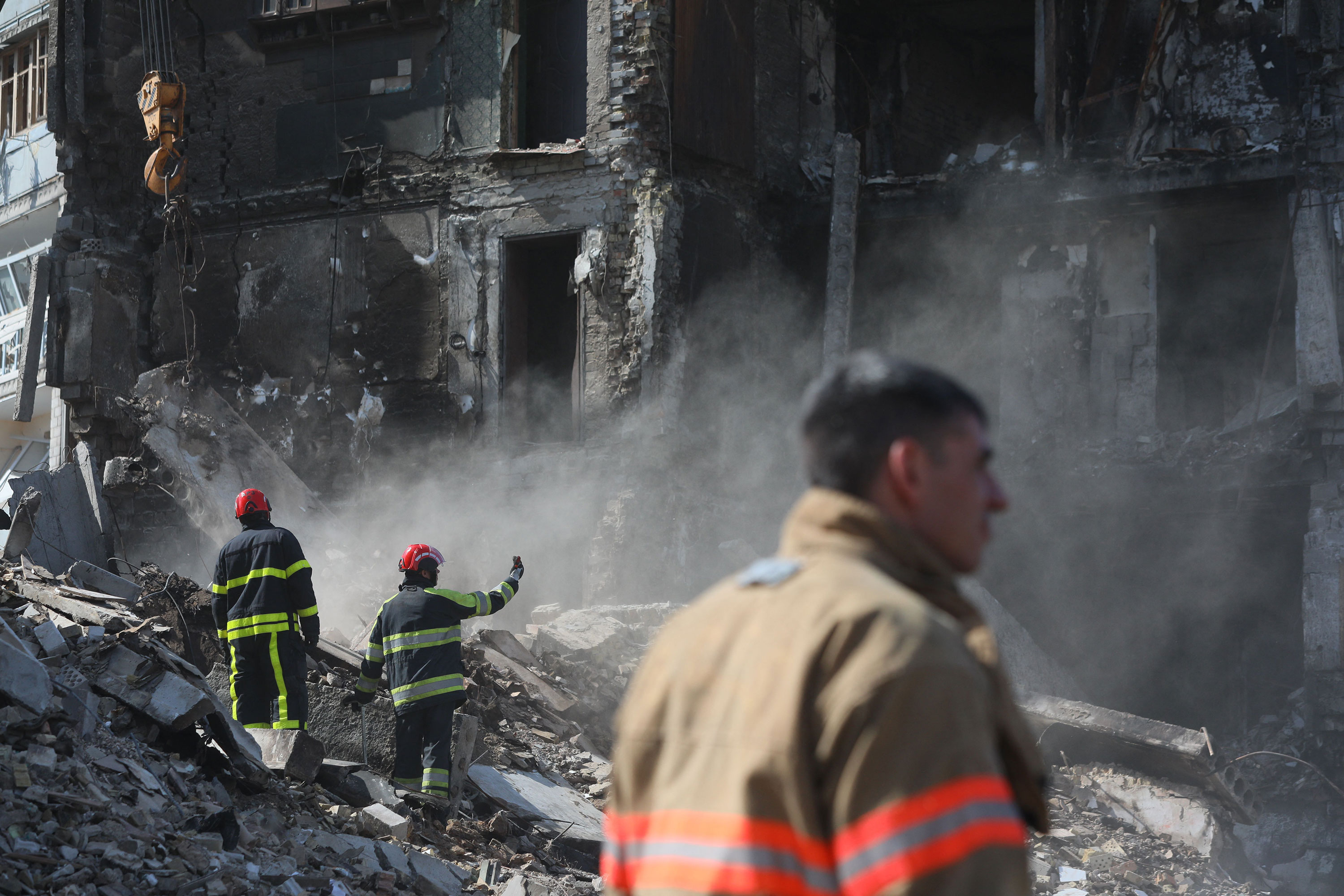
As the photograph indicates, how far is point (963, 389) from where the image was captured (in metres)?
1.65

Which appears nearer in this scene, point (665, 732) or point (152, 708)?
point (665, 732)

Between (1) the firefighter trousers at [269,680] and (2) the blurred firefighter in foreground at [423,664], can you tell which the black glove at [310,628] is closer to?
→ (1) the firefighter trousers at [269,680]

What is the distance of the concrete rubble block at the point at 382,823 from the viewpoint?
665 cm

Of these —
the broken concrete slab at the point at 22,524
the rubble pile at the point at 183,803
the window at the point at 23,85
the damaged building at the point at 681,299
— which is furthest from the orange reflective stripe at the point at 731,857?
the window at the point at 23,85

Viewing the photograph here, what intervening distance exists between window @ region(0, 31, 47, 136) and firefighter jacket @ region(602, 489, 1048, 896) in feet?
73.6

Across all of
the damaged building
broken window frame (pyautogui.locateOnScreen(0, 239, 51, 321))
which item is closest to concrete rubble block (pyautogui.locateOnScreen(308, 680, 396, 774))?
the damaged building

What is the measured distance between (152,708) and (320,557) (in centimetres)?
585

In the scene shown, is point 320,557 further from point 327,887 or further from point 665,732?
point 665,732

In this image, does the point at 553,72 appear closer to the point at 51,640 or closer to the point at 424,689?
the point at 424,689

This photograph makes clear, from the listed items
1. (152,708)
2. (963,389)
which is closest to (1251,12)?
(152,708)

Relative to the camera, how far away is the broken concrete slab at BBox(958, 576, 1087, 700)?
467 inches

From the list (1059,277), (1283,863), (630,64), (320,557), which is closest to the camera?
(1283,863)

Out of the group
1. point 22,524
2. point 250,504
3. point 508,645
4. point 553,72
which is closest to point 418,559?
point 250,504

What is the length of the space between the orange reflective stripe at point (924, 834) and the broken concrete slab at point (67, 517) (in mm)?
11140
